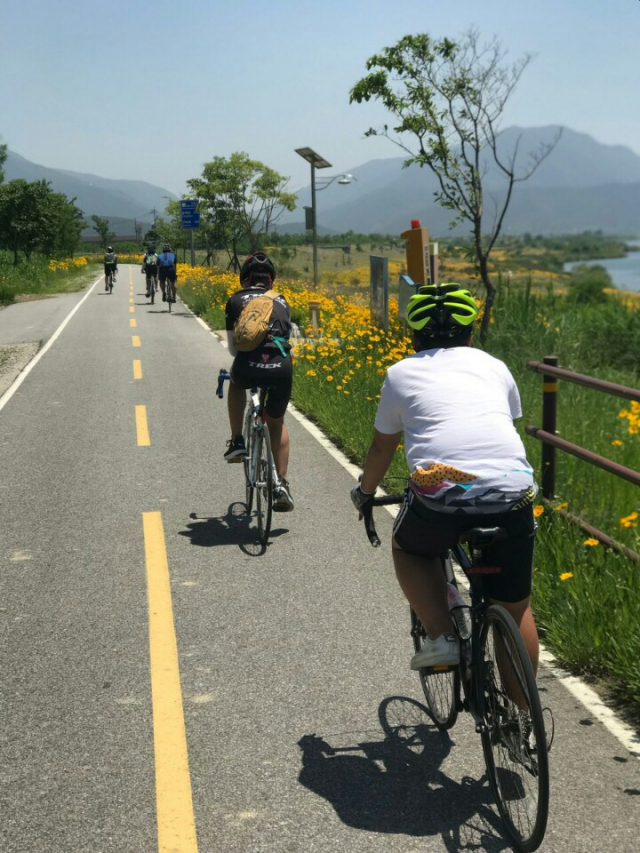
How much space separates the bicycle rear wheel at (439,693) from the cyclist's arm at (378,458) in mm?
661

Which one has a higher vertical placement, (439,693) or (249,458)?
(249,458)

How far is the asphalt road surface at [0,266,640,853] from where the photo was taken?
3217mm

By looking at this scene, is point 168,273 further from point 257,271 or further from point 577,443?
point 577,443

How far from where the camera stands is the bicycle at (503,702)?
2.87m

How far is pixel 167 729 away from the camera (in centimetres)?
392

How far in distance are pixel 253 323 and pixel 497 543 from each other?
3.85 m

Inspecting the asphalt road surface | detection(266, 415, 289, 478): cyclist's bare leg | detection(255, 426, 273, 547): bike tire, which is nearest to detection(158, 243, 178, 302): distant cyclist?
the asphalt road surface

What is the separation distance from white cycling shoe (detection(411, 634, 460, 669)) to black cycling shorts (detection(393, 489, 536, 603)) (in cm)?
24

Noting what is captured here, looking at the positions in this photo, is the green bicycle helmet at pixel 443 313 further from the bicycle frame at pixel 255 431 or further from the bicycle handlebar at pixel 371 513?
the bicycle frame at pixel 255 431

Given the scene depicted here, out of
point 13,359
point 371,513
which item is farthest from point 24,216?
point 371,513

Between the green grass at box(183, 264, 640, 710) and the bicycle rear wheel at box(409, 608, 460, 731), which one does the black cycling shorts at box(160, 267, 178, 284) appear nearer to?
the green grass at box(183, 264, 640, 710)

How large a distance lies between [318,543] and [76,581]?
179 centimetres

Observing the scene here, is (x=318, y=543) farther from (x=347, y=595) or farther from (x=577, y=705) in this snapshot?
(x=577, y=705)

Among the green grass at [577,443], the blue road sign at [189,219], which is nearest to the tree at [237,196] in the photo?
the blue road sign at [189,219]
